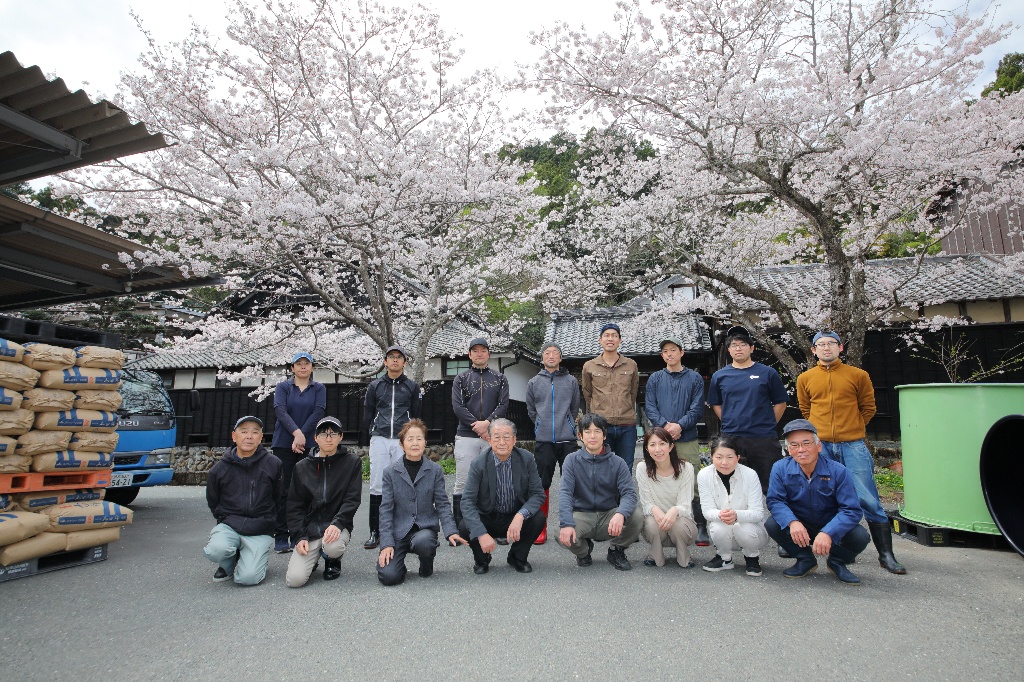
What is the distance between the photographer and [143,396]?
7.43 meters

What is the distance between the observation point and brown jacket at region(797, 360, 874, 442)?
14.1ft

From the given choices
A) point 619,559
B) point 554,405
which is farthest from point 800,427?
point 554,405

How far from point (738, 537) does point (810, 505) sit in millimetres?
523

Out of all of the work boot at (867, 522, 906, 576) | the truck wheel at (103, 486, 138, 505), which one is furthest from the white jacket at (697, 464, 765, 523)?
the truck wheel at (103, 486, 138, 505)

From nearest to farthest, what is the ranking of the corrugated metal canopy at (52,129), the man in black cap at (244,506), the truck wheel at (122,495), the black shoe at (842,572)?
the corrugated metal canopy at (52,129) → the black shoe at (842,572) → the man in black cap at (244,506) → the truck wheel at (122,495)

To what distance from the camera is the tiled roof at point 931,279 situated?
11.7 meters

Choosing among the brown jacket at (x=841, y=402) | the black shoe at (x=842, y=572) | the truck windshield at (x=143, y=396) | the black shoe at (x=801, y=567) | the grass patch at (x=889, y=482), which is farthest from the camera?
the grass patch at (x=889, y=482)

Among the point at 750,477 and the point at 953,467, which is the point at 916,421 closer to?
the point at 953,467

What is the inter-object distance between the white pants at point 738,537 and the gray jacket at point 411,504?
1861 millimetres

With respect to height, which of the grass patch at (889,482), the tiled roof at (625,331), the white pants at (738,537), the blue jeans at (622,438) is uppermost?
the tiled roof at (625,331)

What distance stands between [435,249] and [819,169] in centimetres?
630

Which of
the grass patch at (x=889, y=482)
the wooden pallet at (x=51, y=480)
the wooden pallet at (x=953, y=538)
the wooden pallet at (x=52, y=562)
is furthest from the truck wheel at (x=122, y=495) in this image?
the grass patch at (x=889, y=482)

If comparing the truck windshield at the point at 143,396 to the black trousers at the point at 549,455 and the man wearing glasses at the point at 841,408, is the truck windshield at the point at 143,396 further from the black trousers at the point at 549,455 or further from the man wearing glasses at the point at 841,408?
the man wearing glasses at the point at 841,408

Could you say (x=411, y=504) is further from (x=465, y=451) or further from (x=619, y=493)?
(x=619, y=493)
